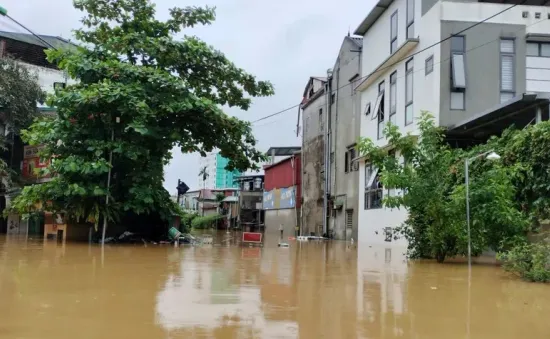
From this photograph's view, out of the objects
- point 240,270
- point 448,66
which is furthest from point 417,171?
point 448,66


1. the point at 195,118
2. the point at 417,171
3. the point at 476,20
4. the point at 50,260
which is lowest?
the point at 50,260

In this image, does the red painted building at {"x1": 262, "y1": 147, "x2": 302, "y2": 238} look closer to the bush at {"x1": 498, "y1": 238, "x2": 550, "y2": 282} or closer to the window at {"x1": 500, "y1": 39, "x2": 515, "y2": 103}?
the window at {"x1": 500, "y1": 39, "x2": 515, "y2": 103}

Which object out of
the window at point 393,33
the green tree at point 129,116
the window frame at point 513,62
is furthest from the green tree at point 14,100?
the window frame at point 513,62

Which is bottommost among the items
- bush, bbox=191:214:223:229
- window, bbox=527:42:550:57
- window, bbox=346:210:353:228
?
bush, bbox=191:214:223:229

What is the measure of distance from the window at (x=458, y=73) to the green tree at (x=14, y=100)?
16698 mm

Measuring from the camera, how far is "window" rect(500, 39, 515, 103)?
16281 millimetres

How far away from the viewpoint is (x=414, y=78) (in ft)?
58.5

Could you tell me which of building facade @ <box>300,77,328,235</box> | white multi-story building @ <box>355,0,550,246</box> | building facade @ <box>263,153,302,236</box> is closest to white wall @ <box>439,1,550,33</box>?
white multi-story building @ <box>355,0,550,246</box>

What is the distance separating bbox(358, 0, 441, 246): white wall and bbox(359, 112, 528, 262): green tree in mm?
3921

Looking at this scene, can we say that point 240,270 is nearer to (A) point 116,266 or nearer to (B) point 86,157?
(A) point 116,266

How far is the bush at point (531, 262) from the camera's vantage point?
830cm

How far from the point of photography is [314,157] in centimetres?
3114

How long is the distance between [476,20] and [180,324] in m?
15.1

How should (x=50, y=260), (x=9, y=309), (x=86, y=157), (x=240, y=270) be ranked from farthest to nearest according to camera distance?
(x=86, y=157) → (x=50, y=260) → (x=240, y=270) → (x=9, y=309)
